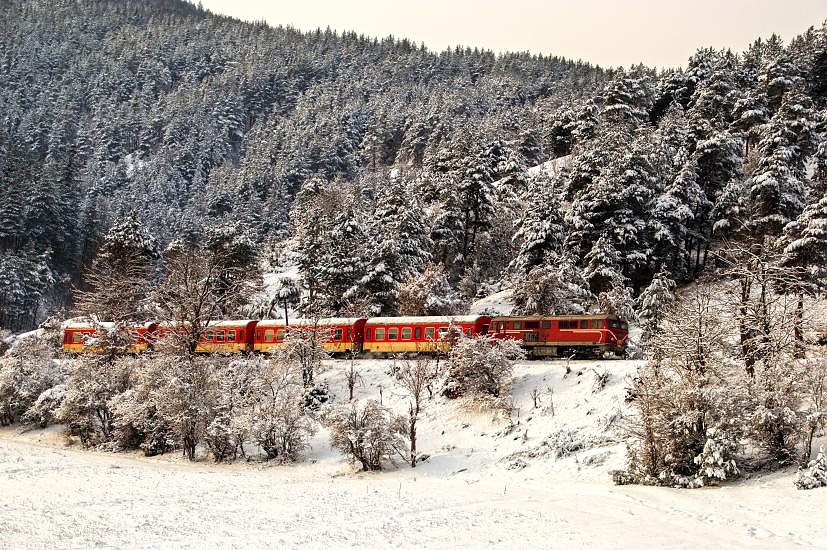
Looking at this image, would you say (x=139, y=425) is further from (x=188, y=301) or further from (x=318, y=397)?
(x=318, y=397)

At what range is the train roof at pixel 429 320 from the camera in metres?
37.9

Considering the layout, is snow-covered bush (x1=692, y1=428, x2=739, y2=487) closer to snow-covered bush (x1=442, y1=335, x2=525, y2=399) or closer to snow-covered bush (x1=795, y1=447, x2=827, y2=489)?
snow-covered bush (x1=795, y1=447, x2=827, y2=489)

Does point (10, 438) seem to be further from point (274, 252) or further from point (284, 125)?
point (284, 125)

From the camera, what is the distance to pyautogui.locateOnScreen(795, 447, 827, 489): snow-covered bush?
18406 mm

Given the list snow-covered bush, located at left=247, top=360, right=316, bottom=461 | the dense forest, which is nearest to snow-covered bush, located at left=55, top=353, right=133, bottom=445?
snow-covered bush, located at left=247, top=360, right=316, bottom=461

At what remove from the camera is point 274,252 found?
292 feet

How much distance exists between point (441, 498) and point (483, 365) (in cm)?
1162

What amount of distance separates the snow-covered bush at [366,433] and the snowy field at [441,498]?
81cm

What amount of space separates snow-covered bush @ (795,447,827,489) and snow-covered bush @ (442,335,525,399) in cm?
1419

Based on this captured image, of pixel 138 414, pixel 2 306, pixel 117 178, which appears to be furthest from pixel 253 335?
pixel 117 178

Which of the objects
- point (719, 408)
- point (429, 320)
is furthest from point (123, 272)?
point (719, 408)

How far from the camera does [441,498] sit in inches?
795

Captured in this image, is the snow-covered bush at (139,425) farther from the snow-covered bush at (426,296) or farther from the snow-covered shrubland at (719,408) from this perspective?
the snow-covered shrubland at (719,408)

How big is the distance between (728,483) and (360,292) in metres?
30.8
